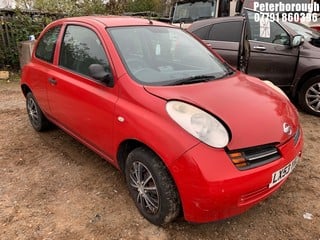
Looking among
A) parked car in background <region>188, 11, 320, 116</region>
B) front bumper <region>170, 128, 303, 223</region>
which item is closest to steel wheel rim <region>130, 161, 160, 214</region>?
front bumper <region>170, 128, 303, 223</region>

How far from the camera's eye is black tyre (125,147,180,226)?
2.52 metres

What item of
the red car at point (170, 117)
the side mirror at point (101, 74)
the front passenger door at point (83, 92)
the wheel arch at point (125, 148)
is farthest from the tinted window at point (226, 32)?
the wheel arch at point (125, 148)

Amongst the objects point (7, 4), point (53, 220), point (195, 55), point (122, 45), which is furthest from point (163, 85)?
point (7, 4)

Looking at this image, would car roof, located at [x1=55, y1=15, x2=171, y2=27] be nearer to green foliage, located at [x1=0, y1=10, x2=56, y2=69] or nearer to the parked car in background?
the parked car in background

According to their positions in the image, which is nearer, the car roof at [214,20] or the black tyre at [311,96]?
the black tyre at [311,96]

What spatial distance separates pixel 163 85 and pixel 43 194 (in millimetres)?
1571

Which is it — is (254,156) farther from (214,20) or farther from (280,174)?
(214,20)

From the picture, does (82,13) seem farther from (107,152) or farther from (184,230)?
(184,230)

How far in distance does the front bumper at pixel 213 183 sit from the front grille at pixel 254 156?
36 mm

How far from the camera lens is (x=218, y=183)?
2.26m

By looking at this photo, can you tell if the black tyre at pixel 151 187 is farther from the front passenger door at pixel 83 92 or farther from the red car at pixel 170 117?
the front passenger door at pixel 83 92

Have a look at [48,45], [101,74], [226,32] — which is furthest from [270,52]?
[101,74]

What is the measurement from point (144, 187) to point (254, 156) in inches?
36.7

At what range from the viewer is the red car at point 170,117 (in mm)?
2354
